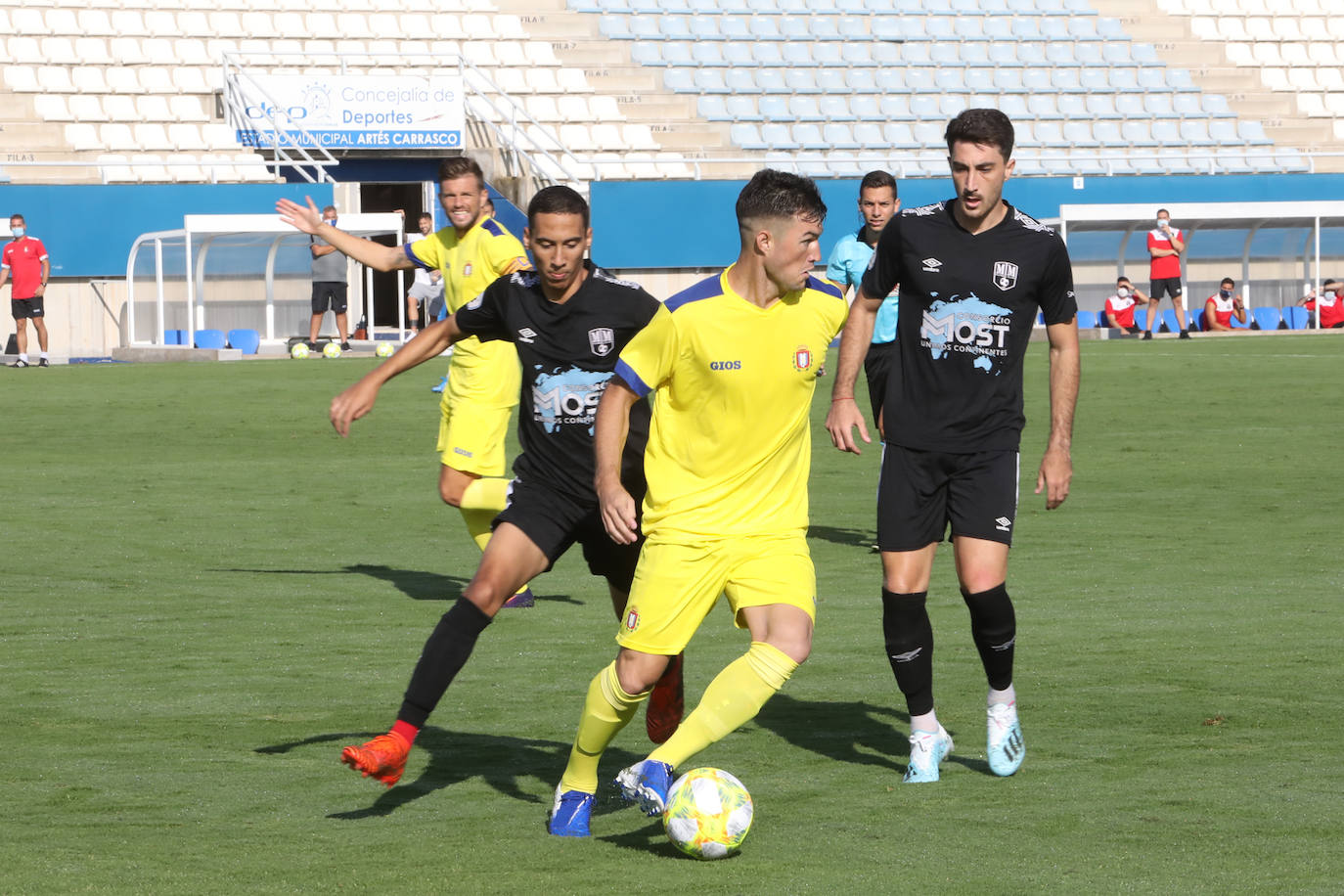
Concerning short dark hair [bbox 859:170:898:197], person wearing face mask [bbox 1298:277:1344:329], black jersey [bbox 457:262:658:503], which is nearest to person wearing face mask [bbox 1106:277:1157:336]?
person wearing face mask [bbox 1298:277:1344:329]

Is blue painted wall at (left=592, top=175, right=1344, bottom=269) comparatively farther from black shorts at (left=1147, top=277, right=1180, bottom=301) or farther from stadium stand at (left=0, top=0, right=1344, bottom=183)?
black shorts at (left=1147, top=277, right=1180, bottom=301)

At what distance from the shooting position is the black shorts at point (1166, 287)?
30906mm

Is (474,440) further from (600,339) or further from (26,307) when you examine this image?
(26,307)

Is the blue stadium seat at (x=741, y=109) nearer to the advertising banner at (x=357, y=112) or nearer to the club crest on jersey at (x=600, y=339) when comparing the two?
the advertising banner at (x=357, y=112)

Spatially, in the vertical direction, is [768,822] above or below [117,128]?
below

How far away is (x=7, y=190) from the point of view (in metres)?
29.1

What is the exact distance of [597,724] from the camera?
5051mm

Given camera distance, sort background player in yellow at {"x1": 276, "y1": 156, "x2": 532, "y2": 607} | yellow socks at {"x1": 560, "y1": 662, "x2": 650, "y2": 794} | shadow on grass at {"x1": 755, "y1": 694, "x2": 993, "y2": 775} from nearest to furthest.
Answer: yellow socks at {"x1": 560, "y1": 662, "x2": 650, "y2": 794} < shadow on grass at {"x1": 755, "y1": 694, "x2": 993, "y2": 775} < background player in yellow at {"x1": 276, "y1": 156, "x2": 532, "y2": 607}

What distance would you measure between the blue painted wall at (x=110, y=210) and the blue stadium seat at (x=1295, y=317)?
56.8 feet

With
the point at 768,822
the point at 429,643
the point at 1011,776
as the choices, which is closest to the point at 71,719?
the point at 429,643

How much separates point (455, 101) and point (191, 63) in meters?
4.96

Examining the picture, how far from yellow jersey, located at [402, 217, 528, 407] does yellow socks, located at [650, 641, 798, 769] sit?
433 centimetres

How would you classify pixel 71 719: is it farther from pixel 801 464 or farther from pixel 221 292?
pixel 221 292

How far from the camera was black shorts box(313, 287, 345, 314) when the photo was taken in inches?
1147
